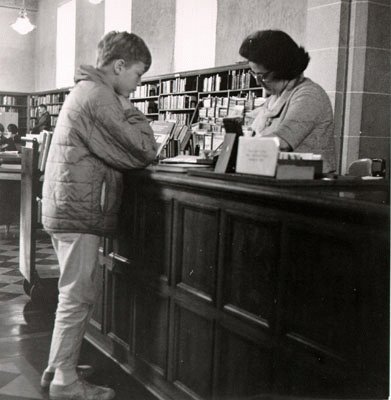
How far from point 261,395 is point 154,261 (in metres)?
0.94

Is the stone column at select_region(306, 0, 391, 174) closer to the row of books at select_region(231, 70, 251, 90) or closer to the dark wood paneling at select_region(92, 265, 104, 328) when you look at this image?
the row of books at select_region(231, 70, 251, 90)

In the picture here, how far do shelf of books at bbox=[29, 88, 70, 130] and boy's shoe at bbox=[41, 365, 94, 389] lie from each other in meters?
13.1

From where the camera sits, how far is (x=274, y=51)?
2.64 meters

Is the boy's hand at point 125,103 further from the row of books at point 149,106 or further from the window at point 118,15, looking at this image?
the window at point 118,15

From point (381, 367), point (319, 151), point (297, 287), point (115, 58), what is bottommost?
point (381, 367)

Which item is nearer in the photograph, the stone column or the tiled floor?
the tiled floor

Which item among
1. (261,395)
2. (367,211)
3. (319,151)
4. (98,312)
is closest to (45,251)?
(98,312)

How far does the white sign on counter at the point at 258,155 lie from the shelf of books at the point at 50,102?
13831mm

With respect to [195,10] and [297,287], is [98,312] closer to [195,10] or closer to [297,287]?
[297,287]

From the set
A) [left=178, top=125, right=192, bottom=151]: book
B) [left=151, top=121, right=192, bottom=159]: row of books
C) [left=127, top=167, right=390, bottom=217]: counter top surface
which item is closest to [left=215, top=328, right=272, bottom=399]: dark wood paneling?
[left=127, top=167, right=390, bottom=217]: counter top surface

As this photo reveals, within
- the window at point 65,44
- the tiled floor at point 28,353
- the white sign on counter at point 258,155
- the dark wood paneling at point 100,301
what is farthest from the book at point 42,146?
the window at point 65,44

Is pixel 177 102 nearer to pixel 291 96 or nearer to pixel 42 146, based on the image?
pixel 42 146

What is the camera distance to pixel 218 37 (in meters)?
9.77

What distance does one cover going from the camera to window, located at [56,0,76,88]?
15570 mm
